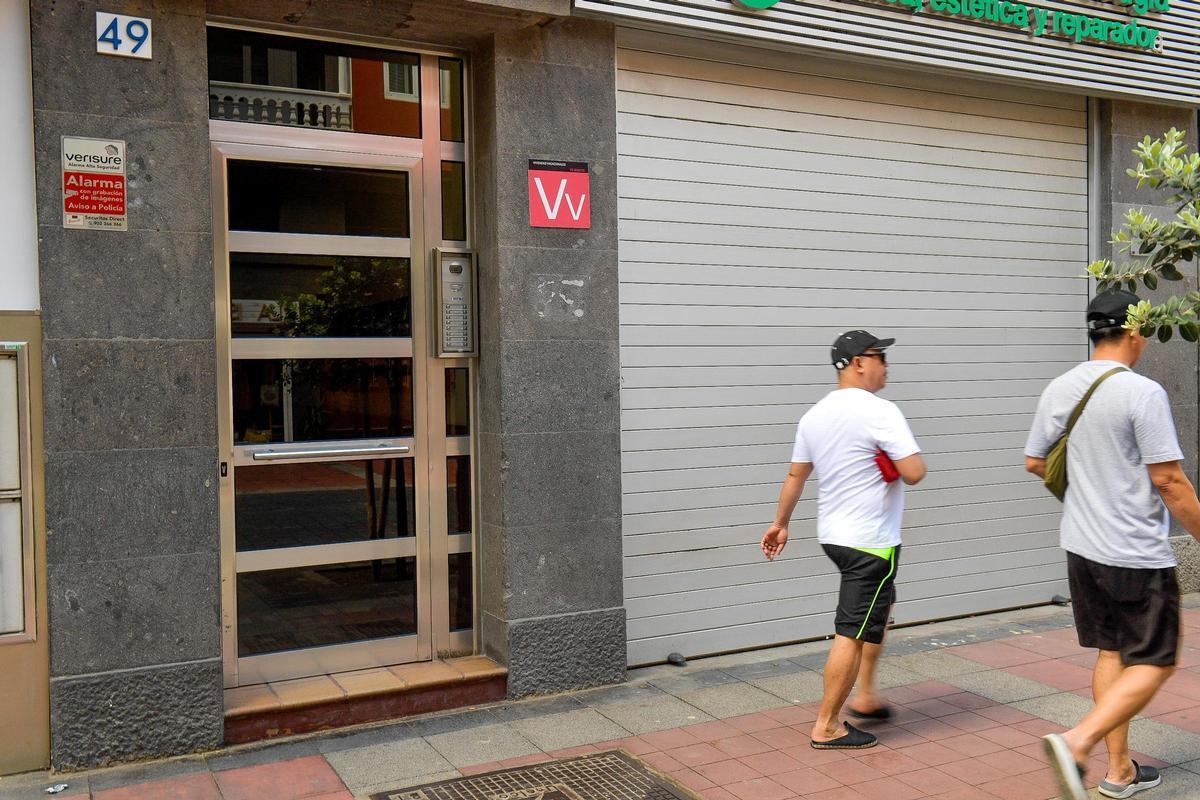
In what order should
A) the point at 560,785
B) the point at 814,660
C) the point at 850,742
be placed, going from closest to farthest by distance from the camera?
the point at 560,785 < the point at 850,742 < the point at 814,660

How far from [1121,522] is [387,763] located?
3.23m

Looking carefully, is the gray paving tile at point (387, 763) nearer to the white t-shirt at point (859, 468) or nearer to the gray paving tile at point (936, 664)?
the white t-shirt at point (859, 468)

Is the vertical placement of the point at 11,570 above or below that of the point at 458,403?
below

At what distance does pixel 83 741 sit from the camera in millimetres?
4891

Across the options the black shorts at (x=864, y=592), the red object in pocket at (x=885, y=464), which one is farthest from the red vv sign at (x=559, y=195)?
the black shorts at (x=864, y=592)

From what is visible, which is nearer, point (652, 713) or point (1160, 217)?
point (652, 713)

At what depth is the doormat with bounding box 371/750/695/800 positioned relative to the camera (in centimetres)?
459

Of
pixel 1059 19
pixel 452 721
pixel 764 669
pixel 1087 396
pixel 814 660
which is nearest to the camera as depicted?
pixel 1087 396

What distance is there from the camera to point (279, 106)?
5.64 metres

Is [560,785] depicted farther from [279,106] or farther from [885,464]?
[279,106]

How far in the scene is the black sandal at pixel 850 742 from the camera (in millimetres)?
5094

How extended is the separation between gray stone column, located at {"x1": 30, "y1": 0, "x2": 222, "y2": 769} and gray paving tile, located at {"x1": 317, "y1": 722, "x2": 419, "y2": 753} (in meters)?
0.50

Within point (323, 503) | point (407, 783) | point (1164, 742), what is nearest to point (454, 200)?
point (323, 503)

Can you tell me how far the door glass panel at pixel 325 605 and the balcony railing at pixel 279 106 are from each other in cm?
227
